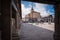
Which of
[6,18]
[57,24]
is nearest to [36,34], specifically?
[57,24]

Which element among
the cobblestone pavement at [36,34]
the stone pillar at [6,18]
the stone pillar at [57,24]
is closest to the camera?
the stone pillar at [6,18]

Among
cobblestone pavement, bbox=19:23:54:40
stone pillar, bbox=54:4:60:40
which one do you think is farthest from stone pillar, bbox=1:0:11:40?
stone pillar, bbox=54:4:60:40

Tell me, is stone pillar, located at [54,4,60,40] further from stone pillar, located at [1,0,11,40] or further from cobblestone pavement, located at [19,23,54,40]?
stone pillar, located at [1,0,11,40]

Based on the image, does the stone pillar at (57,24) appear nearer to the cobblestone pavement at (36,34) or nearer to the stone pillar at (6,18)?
the cobblestone pavement at (36,34)

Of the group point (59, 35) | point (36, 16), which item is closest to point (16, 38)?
point (59, 35)

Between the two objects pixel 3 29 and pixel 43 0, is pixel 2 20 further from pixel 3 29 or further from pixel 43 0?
pixel 43 0

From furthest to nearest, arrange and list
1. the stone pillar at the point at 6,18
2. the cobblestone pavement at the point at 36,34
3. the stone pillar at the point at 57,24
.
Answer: the cobblestone pavement at the point at 36,34 < the stone pillar at the point at 57,24 < the stone pillar at the point at 6,18

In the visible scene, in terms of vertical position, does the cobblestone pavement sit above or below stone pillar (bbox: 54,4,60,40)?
below

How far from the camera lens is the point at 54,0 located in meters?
6.54

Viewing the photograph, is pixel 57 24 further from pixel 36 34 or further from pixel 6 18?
pixel 6 18

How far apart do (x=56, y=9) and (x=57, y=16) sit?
0.36 metres

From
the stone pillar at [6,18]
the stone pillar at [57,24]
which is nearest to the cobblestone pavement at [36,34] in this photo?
the stone pillar at [57,24]

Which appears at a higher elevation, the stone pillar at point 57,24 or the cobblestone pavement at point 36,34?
the stone pillar at point 57,24

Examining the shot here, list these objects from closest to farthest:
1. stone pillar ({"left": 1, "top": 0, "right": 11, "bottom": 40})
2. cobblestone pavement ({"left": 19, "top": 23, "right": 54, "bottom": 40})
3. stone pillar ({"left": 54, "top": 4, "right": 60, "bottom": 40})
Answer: stone pillar ({"left": 1, "top": 0, "right": 11, "bottom": 40}) < stone pillar ({"left": 54, "top": 4, "right": 60, "bottom": 40}) < cobblestone pavement ({"left": 19, "top": 23, "right": 54, "bottom": 40})
